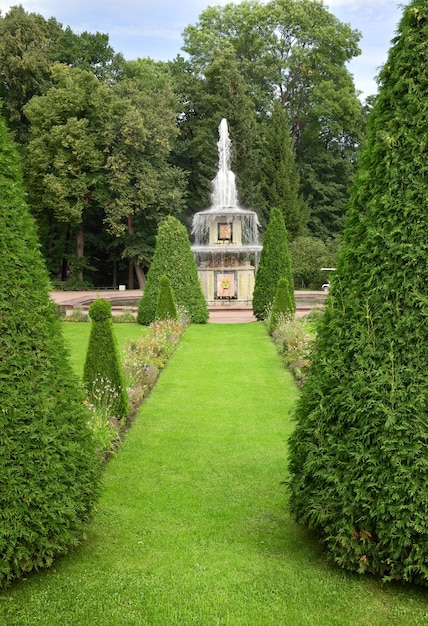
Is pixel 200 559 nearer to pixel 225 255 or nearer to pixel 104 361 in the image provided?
pixel 104 361

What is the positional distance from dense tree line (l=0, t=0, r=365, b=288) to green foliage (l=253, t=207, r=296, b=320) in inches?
590

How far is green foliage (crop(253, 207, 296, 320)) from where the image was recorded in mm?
19909

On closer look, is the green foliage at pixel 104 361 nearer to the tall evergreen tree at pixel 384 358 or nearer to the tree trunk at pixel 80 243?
the tall evergreen tree at pixel 384 358

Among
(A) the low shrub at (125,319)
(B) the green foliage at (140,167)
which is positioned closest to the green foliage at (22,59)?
(B) the green foliage at (140,167)

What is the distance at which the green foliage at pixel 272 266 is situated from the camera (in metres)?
19.9

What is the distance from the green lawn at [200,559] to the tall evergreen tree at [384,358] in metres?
0.33

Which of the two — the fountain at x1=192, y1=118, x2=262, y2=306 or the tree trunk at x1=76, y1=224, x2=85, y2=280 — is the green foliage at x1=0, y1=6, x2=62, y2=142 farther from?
the fountain at x1=192, y1=118, x2=262, y2=306

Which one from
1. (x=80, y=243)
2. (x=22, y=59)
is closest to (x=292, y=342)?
(x=80, y=243)

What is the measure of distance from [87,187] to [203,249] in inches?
455

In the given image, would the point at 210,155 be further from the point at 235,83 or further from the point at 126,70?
the point at 126,70

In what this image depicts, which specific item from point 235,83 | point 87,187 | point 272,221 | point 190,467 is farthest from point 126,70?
point 190,467

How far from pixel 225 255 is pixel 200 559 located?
22.9 meters

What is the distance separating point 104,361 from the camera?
26.0 feet

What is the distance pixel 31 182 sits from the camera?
3422 cm
